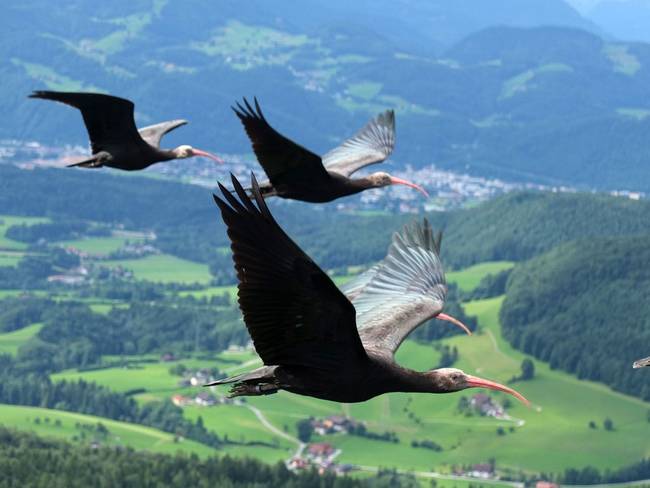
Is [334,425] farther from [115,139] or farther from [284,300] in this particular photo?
[284,300]

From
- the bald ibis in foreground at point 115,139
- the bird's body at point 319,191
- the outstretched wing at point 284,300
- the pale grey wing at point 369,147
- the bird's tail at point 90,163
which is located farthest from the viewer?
the pale grey wing at point 369,147

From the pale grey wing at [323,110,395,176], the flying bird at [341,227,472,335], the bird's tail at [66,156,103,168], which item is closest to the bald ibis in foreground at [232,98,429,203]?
the flying bird at [341,227,472,335]

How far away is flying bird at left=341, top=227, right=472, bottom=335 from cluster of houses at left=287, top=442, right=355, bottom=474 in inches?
5779

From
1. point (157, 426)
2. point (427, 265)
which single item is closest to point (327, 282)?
point (427, 265)

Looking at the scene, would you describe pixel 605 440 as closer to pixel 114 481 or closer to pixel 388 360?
pixel 114 481

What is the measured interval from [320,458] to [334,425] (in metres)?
14.1

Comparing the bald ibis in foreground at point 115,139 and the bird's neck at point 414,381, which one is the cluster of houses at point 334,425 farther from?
the bird's neck at point 414,381

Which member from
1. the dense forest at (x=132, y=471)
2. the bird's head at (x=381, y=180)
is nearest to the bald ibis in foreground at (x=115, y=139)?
the bird's head at (x=381, y=180)

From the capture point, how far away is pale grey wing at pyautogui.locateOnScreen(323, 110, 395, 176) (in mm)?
35344

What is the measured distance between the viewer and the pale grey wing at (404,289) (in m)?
22.4

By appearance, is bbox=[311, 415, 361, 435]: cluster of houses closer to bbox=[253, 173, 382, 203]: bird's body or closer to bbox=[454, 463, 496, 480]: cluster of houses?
bbox=[454, 463, 496, 480]: cluster of houses

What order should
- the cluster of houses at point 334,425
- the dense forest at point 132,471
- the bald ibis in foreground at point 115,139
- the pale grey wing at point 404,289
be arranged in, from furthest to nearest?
the cluster of houses at point 334,425 < the dense forest at point 132,471 < the bald ibis in foreground at point 115,139 < the pale grey wing at point 404,289

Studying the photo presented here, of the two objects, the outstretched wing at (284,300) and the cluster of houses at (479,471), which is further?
the cluster of houses at (479,471)

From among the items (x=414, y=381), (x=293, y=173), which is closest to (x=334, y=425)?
(x=293, y=173)
